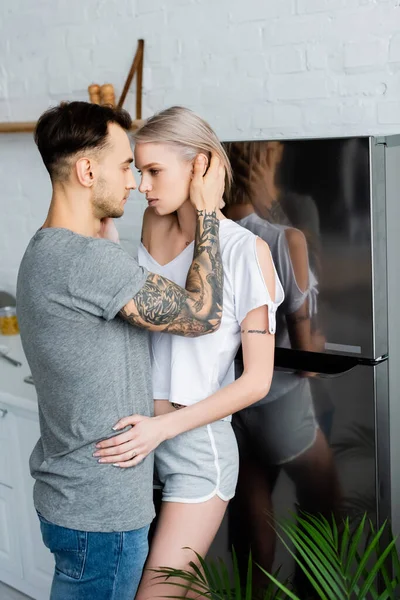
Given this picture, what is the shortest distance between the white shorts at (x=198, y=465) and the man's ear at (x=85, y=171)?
57 cm

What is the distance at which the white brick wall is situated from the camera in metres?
2.29

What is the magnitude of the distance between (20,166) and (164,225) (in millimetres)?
1657

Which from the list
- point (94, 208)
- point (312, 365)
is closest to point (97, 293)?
point (94, 208)

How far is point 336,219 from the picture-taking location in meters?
1.74

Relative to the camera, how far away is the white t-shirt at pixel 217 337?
1.69 meters

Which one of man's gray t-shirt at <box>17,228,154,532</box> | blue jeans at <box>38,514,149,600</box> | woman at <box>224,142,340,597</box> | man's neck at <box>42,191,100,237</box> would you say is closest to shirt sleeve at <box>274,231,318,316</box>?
woman at <box>224,142,340,597</box>

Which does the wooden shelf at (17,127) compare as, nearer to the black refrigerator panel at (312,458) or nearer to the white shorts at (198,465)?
the black refrigerator panel at (312,458)

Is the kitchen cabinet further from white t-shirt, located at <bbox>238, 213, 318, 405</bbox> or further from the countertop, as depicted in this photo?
white t-shirt, located at <bbox>238, 213, 318, 405</bbox>

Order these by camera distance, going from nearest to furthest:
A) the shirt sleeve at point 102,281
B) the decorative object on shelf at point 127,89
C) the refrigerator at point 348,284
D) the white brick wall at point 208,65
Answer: the shirt sleeve at point 102,281, the refrigerator at point 348,284, the white brick wall at point 208,65, the decorative object on shelf at point 127,89

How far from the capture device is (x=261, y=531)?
2037mm

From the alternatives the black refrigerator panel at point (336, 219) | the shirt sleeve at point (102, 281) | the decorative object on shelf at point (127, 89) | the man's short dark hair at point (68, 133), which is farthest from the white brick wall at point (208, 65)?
the shirt sleeve at point (102, 281)

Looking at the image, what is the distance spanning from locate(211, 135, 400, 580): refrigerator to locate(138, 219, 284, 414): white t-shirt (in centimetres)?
12

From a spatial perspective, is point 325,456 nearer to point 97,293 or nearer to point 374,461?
point 374,461

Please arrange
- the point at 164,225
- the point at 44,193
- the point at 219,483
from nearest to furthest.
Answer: the point at 219,483 → the point at 164,225 → the point at 44,193
